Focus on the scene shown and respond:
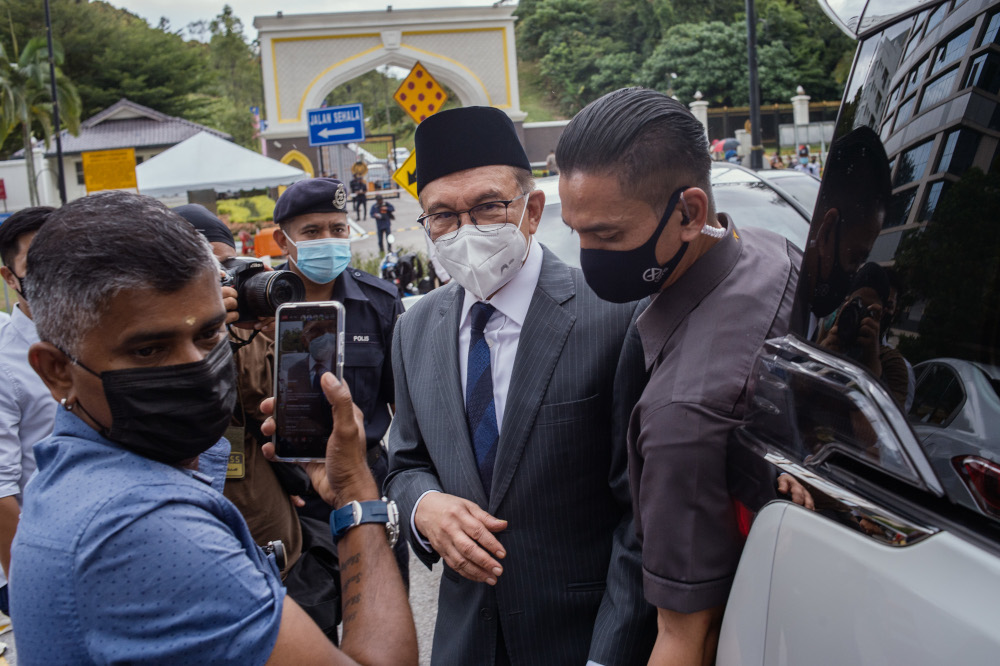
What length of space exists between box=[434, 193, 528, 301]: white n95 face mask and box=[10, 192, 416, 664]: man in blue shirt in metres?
0.83

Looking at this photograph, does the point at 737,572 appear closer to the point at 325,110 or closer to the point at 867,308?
the point at 867,308

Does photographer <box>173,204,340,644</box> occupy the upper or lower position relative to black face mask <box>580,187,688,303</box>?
lower

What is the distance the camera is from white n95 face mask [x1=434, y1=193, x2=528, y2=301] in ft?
7.13

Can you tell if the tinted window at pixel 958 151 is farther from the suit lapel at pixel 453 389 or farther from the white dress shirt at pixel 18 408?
the white dress shirt at pixel 18 408

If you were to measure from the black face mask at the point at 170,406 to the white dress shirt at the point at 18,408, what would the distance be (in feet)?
6.36

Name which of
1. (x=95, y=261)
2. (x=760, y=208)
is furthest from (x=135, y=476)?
(x=760, y=208)

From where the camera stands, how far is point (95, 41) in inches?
1726

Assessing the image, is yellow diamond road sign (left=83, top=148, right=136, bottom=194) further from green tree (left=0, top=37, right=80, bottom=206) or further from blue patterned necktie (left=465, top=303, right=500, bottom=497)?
green tree (left=0, top=37, right=80, bottom=206)

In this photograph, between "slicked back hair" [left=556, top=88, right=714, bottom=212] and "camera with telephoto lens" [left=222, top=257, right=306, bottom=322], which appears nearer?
"slicked back hair" [left=556, top=88, right=714, bottom=212]

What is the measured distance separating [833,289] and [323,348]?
112 cm

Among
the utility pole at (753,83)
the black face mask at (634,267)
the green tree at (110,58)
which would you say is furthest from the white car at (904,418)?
the green tree at (110,58)

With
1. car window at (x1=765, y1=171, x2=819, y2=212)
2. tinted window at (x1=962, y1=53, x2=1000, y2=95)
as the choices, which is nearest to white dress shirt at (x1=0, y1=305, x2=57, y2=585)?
tinted window at (x1=962, y1=53, x2=1000, y2=95)

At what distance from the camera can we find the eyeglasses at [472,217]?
2.23 metres

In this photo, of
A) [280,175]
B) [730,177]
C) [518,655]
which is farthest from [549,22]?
[518,655]
